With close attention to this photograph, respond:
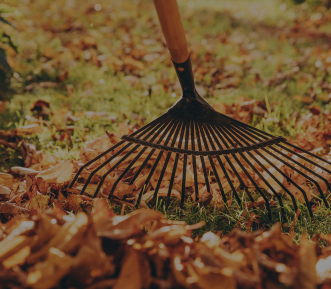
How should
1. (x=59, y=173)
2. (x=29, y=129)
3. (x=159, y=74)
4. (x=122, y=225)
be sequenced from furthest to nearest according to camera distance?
(x=159, y=74)
(x=29, y=129)
(x=59, y=173)
(x=122, y=225)

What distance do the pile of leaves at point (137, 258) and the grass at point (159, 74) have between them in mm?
397

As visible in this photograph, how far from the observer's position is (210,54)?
3344 millimetres

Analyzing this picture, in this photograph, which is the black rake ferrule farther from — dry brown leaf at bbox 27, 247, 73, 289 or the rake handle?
dry brown leaf at bbox 27, 247, 73, 289

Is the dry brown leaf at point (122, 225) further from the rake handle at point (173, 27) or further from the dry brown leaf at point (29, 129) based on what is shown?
the dry brown leaf at point (29, 129)

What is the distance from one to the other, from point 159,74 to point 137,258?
7.78ft

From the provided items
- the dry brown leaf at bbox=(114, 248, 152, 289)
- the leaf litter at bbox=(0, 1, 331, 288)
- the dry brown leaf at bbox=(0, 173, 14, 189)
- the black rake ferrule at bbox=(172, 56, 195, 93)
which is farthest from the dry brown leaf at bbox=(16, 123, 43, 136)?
the dry brown leaf at bbox=(114, 248, 152, 289)

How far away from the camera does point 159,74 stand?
115 inches

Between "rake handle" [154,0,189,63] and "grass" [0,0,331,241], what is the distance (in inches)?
28.6

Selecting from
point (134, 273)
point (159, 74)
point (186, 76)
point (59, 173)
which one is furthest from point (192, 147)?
point (159, 74)

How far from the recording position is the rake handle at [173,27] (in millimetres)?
1273

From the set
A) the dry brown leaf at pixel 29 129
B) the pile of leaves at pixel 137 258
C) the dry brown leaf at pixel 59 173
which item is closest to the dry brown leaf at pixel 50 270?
the pile of leaves at pixel 137 258

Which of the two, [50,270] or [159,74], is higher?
[159,74]

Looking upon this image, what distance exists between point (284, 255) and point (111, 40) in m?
3.44

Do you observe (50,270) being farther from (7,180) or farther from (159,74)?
(159,74)
